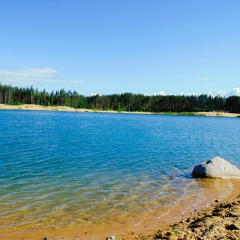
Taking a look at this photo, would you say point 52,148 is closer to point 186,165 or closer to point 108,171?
point 108,171

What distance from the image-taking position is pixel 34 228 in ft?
31.8

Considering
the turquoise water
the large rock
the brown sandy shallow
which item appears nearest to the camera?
the brown sandy shallow

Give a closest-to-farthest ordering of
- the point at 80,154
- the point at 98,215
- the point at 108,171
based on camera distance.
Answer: the point at 98,215 < the point at 108,171 < the point at 80,154

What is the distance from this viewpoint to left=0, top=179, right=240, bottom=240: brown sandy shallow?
8.77 m

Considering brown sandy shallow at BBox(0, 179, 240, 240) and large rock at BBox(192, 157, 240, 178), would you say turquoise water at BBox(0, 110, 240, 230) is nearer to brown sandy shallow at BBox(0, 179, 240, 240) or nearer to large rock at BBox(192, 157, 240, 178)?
brown sandy shallow at BBox(0, 179, 240, 240)

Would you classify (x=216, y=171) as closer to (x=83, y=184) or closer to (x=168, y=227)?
(x=83, y=184)

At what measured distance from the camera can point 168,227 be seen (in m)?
9.98

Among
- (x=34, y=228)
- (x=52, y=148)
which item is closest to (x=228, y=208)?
(x=34, y=228)

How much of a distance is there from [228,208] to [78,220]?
663cm

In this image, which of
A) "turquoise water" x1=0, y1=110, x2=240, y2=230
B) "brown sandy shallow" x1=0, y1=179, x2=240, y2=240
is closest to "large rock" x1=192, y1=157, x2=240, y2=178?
"turquoise water" x1=0, y1=110, x2=240, y2=230

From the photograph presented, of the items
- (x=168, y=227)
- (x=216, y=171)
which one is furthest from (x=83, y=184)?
(x=216, y=171)

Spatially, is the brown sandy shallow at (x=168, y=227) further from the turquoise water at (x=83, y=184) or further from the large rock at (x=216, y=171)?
the large rock at (x=216, y=171)

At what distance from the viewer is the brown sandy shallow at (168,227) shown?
8.77 m

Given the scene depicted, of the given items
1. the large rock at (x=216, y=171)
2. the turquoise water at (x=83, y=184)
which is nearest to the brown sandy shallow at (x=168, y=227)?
the turquoise water at (x=83, y=184)
